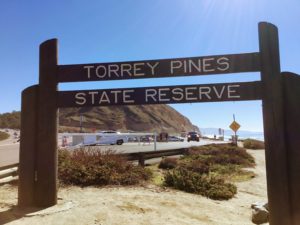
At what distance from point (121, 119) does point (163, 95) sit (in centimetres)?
12864

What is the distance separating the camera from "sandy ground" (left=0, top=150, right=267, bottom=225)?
7008mm

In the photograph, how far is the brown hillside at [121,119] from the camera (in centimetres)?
12382

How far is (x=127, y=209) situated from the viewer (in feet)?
25.5

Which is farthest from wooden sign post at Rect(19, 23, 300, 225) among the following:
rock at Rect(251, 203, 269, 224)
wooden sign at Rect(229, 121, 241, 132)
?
wooden sign at Rect(229, 121, 241, 132)

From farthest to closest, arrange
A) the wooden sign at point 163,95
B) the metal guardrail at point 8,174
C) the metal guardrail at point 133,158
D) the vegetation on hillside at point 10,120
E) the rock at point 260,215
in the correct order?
the vegetation on hillside at point 10,120 → the metal guardrail at point 133,158 → the metal guardrail at point 8,174 → the rock at point 260,215 → the wooden sign at point 163,95

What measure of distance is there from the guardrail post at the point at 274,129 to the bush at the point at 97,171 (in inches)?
205

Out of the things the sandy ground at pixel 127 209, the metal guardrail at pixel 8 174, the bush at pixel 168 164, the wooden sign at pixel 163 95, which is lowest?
the sandy ground at pixel 127 209

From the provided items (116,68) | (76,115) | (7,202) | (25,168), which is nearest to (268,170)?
(116,68)

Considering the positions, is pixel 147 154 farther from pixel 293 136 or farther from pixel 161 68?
pixel 293 136

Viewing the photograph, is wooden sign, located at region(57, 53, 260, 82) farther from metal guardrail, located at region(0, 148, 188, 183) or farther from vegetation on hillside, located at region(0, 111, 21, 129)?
vegetation on hillside, located at region(0, 111, 21, 129)

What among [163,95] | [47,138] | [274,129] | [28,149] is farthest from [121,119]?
[274,129]

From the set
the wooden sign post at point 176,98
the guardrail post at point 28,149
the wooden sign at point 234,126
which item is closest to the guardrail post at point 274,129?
the wooden sign post at point 176,98

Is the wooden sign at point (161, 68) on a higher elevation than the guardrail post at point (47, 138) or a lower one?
higher

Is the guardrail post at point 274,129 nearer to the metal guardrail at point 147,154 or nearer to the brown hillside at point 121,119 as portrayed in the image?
the metal guardrail at point 147,154
